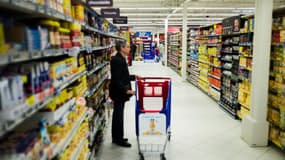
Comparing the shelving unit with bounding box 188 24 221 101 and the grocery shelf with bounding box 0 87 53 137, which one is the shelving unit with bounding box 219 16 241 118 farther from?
the grocery shelf with bounding box 0 87 53 137

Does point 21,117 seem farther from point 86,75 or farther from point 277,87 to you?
point 277,87

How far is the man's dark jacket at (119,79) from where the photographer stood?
4.34 m

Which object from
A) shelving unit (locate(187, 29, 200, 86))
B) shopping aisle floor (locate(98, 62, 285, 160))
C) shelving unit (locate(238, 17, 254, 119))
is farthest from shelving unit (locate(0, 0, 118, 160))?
shelving unit (locate(187, 29, 200, 86))

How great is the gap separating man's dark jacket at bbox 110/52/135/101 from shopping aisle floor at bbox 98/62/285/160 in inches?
35.9

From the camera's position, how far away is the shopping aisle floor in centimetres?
422

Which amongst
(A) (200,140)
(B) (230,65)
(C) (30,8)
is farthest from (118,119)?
(B) (230,65)

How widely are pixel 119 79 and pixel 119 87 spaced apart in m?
0.13

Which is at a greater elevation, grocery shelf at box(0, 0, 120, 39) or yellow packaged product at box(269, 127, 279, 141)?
grocery shelf at box(0, 0, 120, 39)

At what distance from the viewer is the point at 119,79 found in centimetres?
434

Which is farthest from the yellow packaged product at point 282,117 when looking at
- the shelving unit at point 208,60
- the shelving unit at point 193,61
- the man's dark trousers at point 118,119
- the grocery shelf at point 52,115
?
the shelving unit at point 193,61

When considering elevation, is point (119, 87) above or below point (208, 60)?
below

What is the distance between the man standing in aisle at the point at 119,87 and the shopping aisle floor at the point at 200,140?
315 mm

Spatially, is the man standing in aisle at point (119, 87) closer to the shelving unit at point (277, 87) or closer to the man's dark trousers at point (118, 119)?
the man's dark trousers at point (118, 119)

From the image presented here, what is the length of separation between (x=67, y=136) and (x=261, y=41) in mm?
3532
